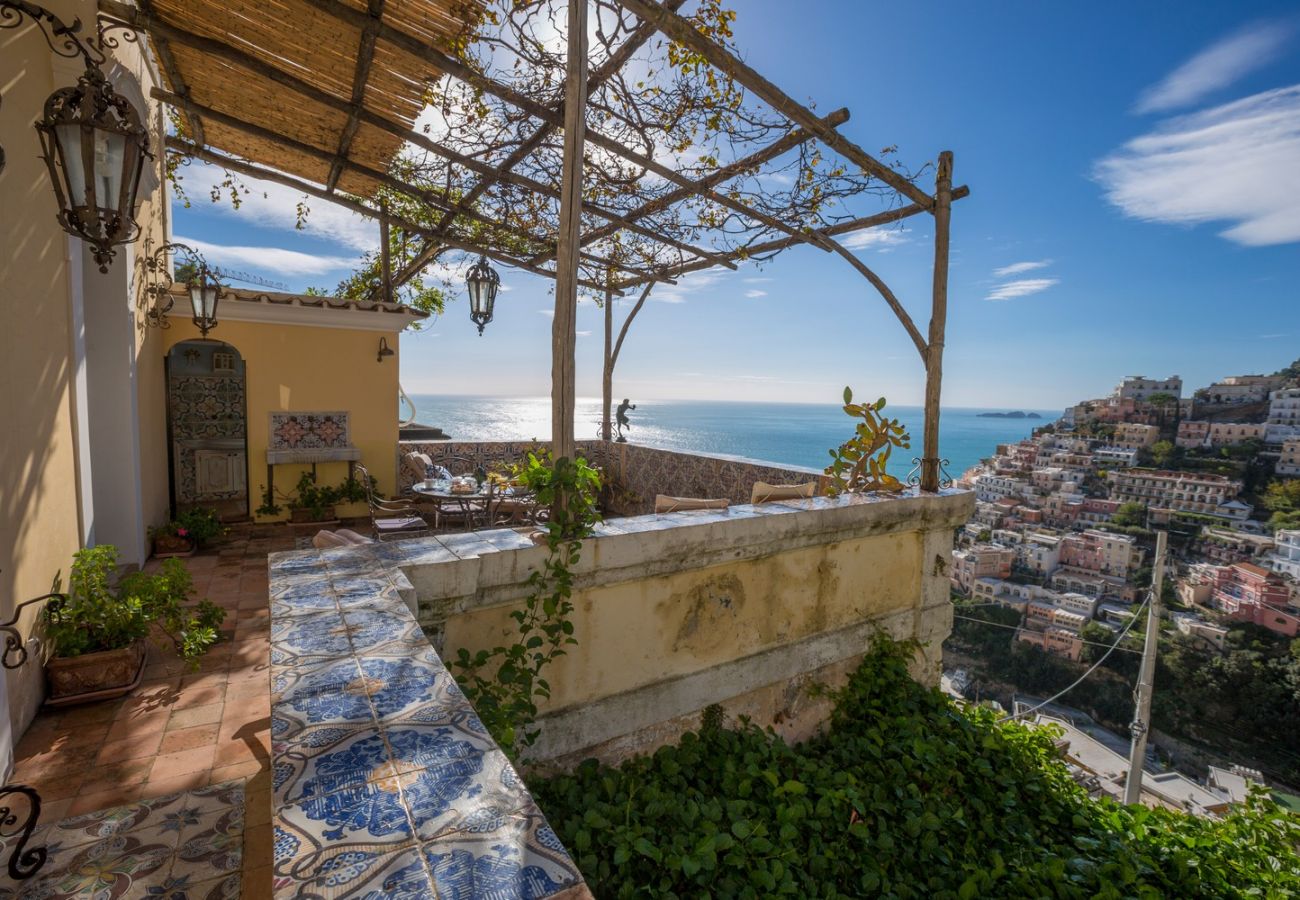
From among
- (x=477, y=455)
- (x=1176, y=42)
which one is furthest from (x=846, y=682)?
(x=1176, y=42)

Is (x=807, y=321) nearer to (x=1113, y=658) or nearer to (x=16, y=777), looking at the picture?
(x=1113, y=658)

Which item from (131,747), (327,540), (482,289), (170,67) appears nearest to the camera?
(131,747)

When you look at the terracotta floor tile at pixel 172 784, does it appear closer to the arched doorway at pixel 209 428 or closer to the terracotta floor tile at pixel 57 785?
the terracotta floor tile at pixel 57 785

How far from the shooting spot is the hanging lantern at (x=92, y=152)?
214 cm

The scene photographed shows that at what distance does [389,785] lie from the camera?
3.37 ft

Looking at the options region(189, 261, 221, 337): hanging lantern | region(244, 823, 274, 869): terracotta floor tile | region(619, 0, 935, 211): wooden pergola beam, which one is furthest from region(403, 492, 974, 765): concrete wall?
region(189, 261, 221, 337): hanging lantern

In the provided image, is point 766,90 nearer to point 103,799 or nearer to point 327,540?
point 327,540

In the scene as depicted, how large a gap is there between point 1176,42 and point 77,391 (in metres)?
33.1

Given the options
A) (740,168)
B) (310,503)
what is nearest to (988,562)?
(740,168)

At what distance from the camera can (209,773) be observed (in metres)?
2.45

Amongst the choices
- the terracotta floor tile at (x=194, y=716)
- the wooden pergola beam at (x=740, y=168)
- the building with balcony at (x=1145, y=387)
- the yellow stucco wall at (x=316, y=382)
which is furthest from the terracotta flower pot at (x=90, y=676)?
the building with balcony at (x=1145, y=387)

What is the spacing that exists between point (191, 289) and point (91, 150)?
14.2ft

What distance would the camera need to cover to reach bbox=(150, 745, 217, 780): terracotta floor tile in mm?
2428

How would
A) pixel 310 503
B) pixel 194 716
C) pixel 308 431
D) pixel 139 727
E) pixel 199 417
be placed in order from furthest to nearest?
pixel 308 431, pixel 310 503, pixel 199 417, pixel 194 716, pixel 139 727
